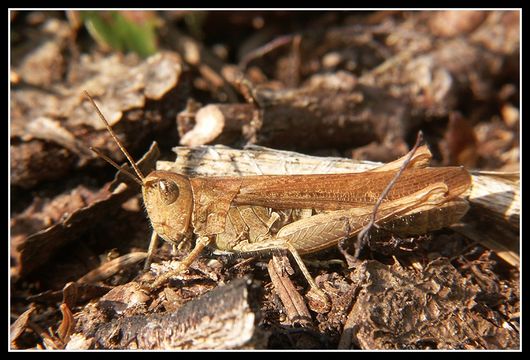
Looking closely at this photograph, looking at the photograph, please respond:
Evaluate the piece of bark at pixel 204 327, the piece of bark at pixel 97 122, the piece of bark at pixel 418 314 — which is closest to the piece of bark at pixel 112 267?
the piece of bark at pixel 204 327

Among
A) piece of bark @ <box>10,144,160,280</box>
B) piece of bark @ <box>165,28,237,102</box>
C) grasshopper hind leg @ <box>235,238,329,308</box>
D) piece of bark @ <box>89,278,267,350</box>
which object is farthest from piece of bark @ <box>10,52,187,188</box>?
piece of bark @ <box>89,278,267,350</box>

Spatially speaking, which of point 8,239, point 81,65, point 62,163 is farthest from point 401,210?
point 81,65

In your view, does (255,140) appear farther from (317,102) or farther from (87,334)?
(87,334)

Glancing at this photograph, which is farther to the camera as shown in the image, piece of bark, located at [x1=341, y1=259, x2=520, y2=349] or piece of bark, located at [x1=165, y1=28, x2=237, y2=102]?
piece of bark, located at [x1=165, y1=28, x2=237, y2=102]

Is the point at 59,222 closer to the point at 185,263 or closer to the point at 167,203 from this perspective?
the point at 167,203

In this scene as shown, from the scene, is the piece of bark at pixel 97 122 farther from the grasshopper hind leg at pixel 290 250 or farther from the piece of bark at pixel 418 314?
the piece of bark at pixel 418 314

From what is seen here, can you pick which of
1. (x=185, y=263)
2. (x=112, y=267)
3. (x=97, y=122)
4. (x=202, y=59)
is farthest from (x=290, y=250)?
(x=202, y=59)

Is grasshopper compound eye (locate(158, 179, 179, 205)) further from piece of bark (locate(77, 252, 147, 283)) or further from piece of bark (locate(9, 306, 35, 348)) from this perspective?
piece of bark (locate(9, 306, 35, 348))
